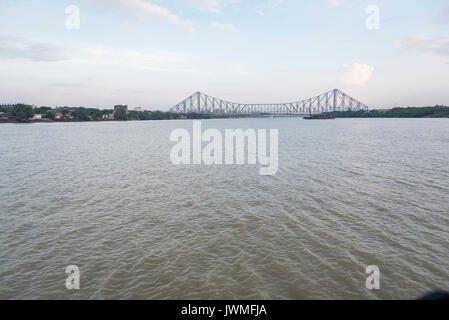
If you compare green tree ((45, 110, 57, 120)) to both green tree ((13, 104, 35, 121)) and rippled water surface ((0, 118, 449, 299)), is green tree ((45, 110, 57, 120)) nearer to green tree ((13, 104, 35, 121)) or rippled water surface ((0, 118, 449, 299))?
green tree ((13, 104, 35, 121))

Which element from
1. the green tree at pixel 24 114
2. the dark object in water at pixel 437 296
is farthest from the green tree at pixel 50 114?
the dark object in water at pixel 437 296

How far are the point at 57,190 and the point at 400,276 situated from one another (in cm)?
2013

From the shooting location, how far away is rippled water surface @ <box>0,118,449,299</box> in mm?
7863

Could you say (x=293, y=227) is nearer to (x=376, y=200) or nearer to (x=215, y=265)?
(x=215, y=265)

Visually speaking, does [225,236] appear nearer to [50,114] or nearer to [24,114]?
[24,114]

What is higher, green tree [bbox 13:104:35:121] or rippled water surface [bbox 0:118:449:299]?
green tree [bbox 13:104:35:121]

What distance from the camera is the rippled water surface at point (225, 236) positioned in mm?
7863

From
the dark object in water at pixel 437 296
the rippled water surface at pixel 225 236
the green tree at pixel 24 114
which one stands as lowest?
the dark object in water at pixel 437 296

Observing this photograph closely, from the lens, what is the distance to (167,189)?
18438mm

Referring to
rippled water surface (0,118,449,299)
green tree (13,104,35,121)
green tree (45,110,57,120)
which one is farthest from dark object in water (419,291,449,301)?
green tree (45,110,57,120)

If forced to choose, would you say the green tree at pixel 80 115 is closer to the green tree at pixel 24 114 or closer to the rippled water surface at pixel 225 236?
the green tree at pixel 24 114
